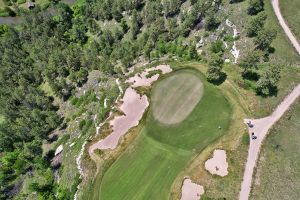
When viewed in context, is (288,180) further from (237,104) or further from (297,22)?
(297,22)

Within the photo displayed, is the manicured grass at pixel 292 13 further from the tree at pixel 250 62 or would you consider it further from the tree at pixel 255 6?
the tree at pixel 250 62

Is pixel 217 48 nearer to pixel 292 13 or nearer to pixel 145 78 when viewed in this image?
pixel 145 78

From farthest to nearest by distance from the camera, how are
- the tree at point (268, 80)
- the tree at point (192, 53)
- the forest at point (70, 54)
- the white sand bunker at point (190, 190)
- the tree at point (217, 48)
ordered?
1. the tree at point (217, 48)
2. the tree at point (192, 53)
3. the forest at point (70, 54)
4. the tree at point (268, 80)
5. the white sand bunker at point (190, 190)

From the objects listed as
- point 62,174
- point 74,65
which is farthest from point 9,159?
point 74,65

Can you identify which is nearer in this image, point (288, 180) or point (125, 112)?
point (288, 180)

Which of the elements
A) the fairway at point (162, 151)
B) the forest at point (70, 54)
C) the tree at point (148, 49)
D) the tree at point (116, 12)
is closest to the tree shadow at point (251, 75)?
the forest at point (70, 54)

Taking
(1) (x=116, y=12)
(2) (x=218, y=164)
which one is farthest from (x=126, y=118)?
(1) (x=116, y=12)

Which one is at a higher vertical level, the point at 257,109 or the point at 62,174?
the point at 257,109
